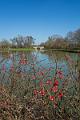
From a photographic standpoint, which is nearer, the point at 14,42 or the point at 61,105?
the point at 61,105

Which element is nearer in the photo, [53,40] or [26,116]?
[26,116]

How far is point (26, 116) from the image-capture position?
448cm

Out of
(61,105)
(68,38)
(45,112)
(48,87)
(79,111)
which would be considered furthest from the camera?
(68,38)

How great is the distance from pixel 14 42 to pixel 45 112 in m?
101

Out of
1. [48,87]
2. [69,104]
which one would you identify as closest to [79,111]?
[69,104]

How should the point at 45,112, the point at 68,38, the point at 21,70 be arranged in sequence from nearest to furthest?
the point at 45,112 < the point at 21,70 < the point at 68,38

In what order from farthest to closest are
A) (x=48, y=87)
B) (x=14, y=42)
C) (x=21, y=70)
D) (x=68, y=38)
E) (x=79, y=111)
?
(x=14, y=42), (x=68, y=38), (x=21, y=70), (x=48, y=87), (x=79, y=111)

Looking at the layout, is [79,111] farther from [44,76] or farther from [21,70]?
[21,70]

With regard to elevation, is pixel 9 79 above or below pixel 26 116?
above

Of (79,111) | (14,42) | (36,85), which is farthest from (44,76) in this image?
(14,42)

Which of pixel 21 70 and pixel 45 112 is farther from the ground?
pixel 21 70

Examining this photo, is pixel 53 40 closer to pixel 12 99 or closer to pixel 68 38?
pixel 68 38

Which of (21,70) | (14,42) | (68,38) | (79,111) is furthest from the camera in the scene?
(14,42)

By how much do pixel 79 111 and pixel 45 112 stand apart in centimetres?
66
